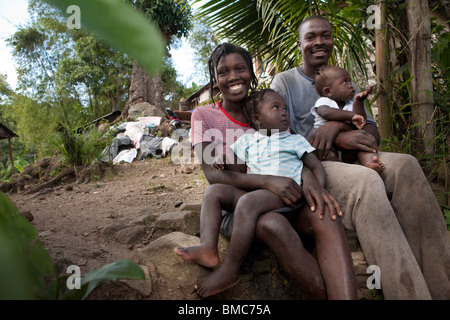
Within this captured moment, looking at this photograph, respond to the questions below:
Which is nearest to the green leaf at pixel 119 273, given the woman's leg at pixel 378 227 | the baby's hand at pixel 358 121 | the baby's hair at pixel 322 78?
the woman's leg at pixel 378 227

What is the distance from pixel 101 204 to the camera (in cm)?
403

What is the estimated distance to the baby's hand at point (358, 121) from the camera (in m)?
1.89

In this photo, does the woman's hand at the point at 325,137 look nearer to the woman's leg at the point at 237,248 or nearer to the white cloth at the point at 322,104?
the white cloth at the point at 322,104

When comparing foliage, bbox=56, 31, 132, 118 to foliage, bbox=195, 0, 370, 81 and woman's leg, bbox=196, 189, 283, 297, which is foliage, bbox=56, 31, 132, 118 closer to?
foliage, bbox=195, 0, 370, 81

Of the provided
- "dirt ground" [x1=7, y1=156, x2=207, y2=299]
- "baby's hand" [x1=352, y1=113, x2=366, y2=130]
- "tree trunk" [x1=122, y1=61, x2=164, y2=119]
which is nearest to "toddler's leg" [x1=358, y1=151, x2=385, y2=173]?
"baby's hand" [x1=352, y1=113, x2=366, y2=130]

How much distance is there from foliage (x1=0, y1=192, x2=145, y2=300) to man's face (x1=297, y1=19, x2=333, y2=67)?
182 centimetres

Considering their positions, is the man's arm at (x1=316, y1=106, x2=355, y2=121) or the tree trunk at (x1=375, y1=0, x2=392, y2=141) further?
the tree trunk at (x1=375, y1=0, x2=392, y2=141)

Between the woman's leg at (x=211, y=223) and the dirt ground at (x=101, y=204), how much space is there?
0.37 meters

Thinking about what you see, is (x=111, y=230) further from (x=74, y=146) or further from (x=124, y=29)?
(x=74, y=146)

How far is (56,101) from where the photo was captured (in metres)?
14.3

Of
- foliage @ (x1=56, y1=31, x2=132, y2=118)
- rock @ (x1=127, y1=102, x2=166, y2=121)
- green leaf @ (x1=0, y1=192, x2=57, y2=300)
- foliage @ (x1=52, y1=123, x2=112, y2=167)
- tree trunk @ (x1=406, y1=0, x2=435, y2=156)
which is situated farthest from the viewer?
foliage @ (x1=56, y1=31, x2=132, y2=118)

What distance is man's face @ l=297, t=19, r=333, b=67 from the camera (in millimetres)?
2154

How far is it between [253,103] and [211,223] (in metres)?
0.75

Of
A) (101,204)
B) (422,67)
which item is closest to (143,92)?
(101,204)
